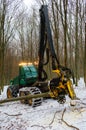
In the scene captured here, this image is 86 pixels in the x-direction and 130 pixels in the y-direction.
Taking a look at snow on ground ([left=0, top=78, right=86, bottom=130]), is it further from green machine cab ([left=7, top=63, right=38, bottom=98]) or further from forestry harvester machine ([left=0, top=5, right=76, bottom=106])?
green machine cab ([left=7, top=63, right=38, bottom=98])

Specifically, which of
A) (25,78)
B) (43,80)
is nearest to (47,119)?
(43,80)

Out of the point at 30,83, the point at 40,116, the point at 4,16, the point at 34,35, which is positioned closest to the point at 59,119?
the point at 40,116

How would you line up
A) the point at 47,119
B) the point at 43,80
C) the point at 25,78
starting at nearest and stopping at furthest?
the point at 47,119
the point at 43,80
the point at 25,78

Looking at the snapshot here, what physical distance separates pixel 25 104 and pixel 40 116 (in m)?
3.37

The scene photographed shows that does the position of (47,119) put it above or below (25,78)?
below

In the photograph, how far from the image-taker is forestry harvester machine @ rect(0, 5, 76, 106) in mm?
9690

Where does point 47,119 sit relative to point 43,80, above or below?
below

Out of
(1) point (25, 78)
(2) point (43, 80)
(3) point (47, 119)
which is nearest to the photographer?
(3) point (47, 119)

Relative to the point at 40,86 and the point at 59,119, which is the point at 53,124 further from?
the point at 40,86

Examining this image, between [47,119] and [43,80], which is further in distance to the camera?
[43,80]

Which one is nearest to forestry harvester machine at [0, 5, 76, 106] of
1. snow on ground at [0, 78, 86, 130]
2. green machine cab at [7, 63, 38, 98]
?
green machine cab at [7, 63, 38, 98]

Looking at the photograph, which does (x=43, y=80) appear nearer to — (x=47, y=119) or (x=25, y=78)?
(x=25, y=78)

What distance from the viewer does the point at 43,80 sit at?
1269 cm

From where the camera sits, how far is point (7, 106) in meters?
12.5
